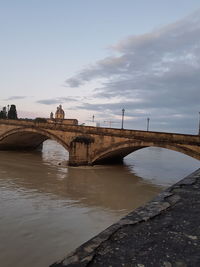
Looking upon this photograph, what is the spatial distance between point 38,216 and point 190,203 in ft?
20.4

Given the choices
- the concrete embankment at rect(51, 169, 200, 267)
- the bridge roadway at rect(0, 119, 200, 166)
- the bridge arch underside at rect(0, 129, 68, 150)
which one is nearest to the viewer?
the concrete embankment at rect(51, 169, 200, 267)

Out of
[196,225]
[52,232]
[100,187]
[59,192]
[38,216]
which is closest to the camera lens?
[196,225]

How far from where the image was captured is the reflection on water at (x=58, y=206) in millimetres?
5801

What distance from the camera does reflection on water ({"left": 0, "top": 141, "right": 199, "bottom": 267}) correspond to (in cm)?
580

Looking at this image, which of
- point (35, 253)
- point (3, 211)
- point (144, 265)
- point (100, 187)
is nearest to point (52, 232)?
point (35, 253)

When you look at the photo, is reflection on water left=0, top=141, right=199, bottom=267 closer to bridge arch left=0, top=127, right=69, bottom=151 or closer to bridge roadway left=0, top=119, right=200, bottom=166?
bridge roadway left=0, top=119, right=200, bottom=166

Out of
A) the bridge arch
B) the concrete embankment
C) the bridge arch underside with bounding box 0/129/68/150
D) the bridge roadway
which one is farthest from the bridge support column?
the concrete embankment

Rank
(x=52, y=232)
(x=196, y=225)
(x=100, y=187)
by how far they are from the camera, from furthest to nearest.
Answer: (x=100, y=187)
(x=52, y=232)
(x=196, y=225)

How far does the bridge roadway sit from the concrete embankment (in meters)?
14.0

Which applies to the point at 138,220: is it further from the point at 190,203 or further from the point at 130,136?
the point at 130,136

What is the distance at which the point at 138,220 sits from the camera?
8.02 feet

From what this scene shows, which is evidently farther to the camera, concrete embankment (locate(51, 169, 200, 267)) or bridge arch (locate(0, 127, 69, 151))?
bridge arch (locate(0, 127, 69, 151))

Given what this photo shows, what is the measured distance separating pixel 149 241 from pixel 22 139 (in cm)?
3048

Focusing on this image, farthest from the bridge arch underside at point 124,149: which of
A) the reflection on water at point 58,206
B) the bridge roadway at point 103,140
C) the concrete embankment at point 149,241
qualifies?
the concrete embankment at point 149,241
